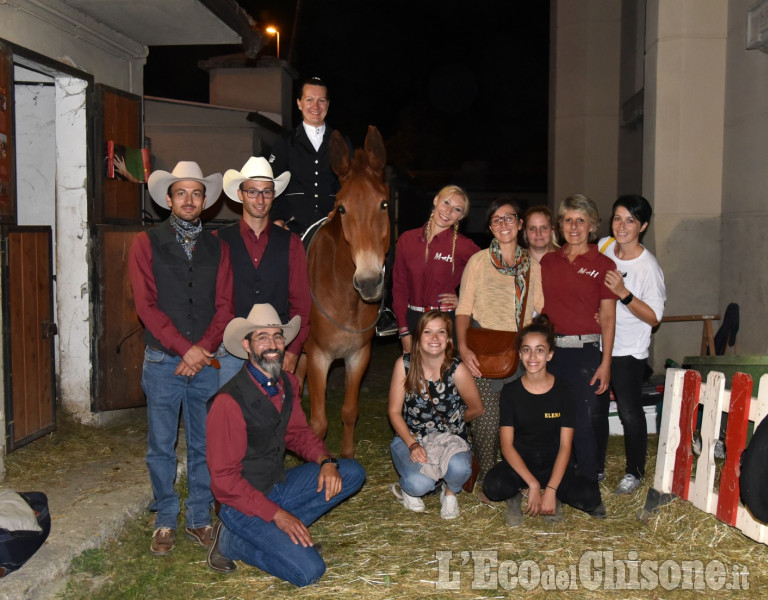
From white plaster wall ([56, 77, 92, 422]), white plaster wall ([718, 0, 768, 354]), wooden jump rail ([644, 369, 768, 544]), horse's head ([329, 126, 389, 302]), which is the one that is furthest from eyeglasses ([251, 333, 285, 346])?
white plaster wall ([718, 0, 768, 354])

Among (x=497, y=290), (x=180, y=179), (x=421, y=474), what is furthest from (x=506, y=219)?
(x=180, y=179)

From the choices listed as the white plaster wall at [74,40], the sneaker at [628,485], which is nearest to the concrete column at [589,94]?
the white plaster wall at [74,40]

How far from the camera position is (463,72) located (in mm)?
47438

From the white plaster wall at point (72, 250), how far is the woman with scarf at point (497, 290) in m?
3.49

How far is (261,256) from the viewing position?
4488 mm

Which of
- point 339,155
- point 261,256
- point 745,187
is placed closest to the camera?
point 261,256

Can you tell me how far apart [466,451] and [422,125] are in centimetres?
3987

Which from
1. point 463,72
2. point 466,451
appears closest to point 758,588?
point 466,451

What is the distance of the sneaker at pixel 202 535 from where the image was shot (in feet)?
13.8

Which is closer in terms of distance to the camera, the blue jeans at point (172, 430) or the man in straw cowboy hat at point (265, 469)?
the man in straw cowboy hat at point (265, 469)

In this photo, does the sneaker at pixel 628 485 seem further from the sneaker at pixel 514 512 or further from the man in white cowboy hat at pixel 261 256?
the man in white cowboy hat at pixel 261 256

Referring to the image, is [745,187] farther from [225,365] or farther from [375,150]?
[225,365]

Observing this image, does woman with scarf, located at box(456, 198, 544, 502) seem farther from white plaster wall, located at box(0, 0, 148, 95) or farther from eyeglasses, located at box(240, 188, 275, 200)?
white plaster wall, located at box(0, 0, 148, 95)

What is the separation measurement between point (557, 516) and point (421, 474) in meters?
0.89
